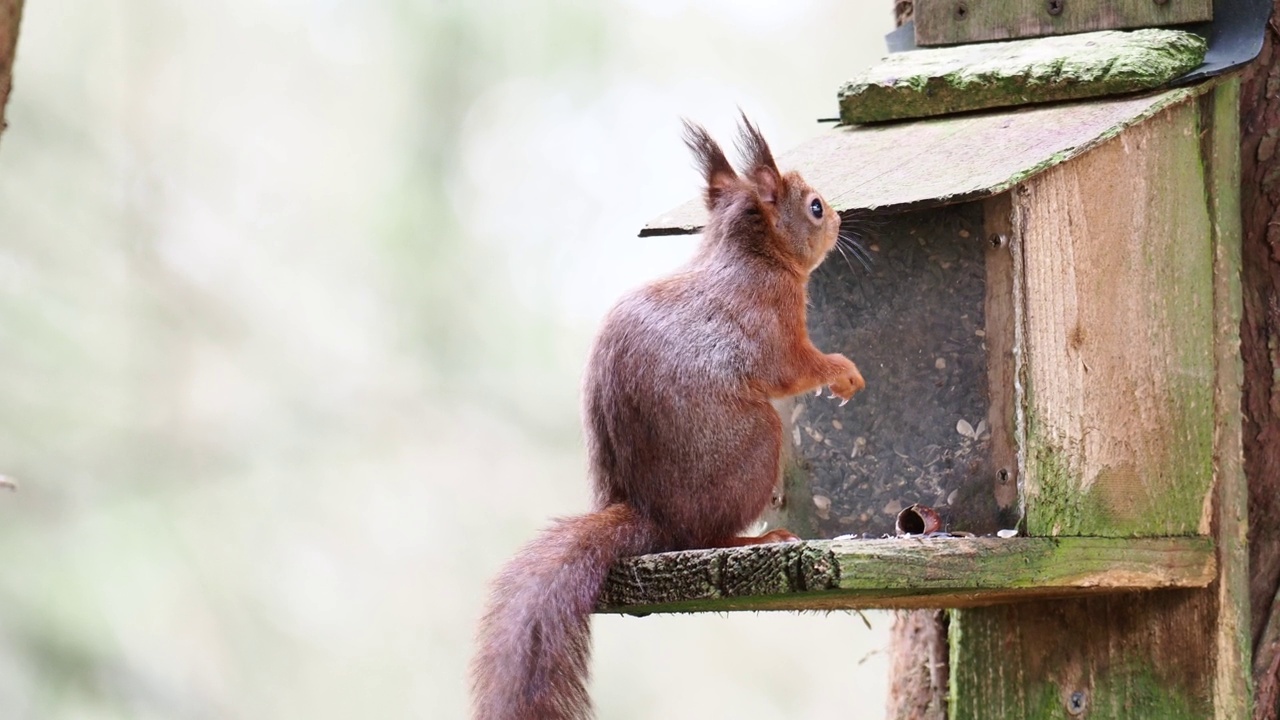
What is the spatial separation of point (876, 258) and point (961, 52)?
0.46 meters

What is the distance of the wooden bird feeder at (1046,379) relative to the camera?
206cm

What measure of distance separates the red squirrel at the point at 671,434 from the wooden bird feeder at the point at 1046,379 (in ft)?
0.28

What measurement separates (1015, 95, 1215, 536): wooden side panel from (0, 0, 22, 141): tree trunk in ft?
4.46

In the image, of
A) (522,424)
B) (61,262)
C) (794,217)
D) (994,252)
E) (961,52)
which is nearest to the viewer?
(994,252)

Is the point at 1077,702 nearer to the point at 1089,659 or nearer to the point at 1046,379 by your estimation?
the point at 1089,659

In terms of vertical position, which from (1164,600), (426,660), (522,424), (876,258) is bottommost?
(426,660)

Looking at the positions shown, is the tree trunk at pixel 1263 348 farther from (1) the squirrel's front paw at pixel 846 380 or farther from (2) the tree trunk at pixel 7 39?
(2) the tree trunk at pixel 7 39

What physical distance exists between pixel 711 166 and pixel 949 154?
43 centimetres

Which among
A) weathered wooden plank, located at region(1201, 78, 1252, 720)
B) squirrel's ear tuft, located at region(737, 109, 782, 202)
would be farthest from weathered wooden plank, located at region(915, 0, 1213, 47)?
squirrel's ear tuft, located at region(737, 109, 782, 202)

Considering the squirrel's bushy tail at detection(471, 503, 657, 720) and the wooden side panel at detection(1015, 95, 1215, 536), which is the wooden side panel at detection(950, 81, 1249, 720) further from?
the squirrel's bushy tail at detection(471, 503, 657, 720)

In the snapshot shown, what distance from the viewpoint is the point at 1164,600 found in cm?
225

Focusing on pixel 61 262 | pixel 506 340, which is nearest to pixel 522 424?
pixel 506 340

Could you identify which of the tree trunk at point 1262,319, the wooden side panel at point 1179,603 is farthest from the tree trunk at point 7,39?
the tree trunk at point 1262,319

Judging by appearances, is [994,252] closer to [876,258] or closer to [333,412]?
[876,258]
